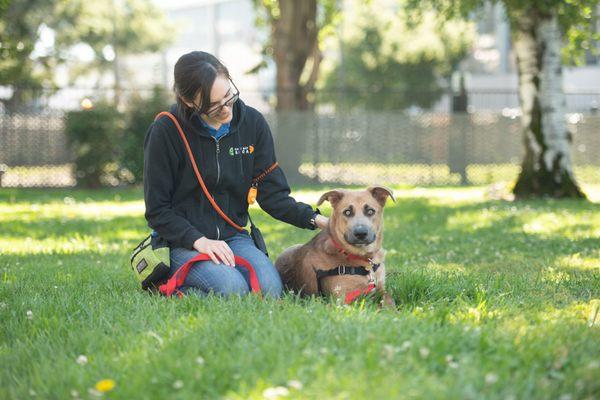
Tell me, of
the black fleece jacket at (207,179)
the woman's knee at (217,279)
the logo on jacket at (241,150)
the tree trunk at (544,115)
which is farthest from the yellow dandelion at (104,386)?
the tree trunk at (544,115)

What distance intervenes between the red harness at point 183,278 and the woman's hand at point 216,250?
0.15 ft

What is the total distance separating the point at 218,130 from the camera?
16.3ft

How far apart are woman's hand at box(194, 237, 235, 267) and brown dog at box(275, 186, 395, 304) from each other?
1.94ft

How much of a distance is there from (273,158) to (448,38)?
30.1 metres

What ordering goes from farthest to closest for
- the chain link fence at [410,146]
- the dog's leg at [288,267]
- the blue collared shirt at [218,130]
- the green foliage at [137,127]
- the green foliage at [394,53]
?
1. the green foliage at [394,53]
2. the chain link fence at [410,146]
3. the green foliage at [137,127]
4. the dog's leg at [288,267]
5. the blue collared shirt at [218,130]

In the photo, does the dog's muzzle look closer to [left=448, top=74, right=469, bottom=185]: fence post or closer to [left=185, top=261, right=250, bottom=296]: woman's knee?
[left=185, top=261, right=250, bottom=296]: woman's knee

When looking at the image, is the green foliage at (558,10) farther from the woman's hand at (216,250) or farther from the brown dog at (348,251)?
the woman's hand at (216,250)

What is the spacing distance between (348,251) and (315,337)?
1.51 metres

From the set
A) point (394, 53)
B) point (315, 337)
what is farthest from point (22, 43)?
point (394, 53)

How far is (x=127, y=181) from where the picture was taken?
17.3 meters

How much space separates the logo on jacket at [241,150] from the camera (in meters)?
5.00

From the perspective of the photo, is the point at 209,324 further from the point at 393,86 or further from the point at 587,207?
the point at 393,86

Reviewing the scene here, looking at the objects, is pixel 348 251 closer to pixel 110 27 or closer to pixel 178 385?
pixel 178 385

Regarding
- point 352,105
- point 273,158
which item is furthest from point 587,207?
point 352,105
